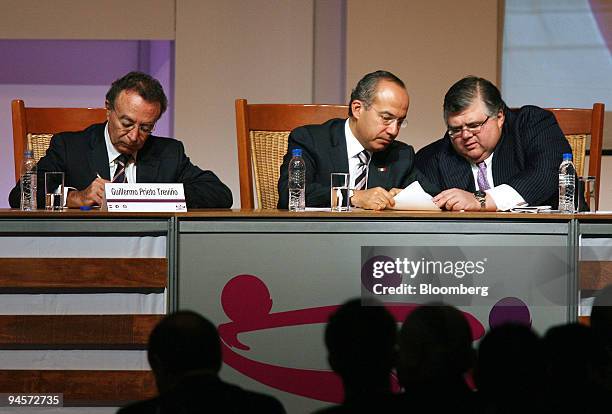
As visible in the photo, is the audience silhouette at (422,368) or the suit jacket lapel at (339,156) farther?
the suit jacket lapel at (339,156)

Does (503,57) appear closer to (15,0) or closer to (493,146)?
(493,146)

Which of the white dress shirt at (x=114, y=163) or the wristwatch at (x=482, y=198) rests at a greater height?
the white dress shirt at (x=114, y=163)

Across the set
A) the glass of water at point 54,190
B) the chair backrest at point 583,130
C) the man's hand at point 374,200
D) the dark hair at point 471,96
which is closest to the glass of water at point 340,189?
the man's hand at point 374,200

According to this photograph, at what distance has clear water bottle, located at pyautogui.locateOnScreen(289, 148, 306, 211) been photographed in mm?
2951

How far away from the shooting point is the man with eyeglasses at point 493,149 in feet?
11.4

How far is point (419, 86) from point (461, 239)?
9.27 ft

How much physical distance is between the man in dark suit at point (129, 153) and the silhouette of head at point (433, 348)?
2023 mm

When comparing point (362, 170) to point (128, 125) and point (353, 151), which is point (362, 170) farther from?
point (128, 125)

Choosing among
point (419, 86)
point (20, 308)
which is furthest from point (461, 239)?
point (419, 86)

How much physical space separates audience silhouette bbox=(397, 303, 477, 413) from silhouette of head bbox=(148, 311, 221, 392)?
0.28 m

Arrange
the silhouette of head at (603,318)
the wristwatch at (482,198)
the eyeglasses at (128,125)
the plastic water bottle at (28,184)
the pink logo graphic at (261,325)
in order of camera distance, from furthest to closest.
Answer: the eyeglasses at (128,125) → the wristwatch at (482,198) → the plastic water bottle at (28,184) → the pink logo graphic at (261,325) → the silhouette of head at (603,318)

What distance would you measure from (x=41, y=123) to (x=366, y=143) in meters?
1.29

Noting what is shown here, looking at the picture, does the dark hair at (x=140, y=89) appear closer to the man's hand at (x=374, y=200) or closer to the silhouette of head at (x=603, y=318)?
the man's hand at (x=374, y=200)

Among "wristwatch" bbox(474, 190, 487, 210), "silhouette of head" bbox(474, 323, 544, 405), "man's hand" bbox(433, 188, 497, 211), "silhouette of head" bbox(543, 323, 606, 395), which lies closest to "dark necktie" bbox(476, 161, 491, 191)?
"wristwatch" bbox(474, 190, 487, 210)
